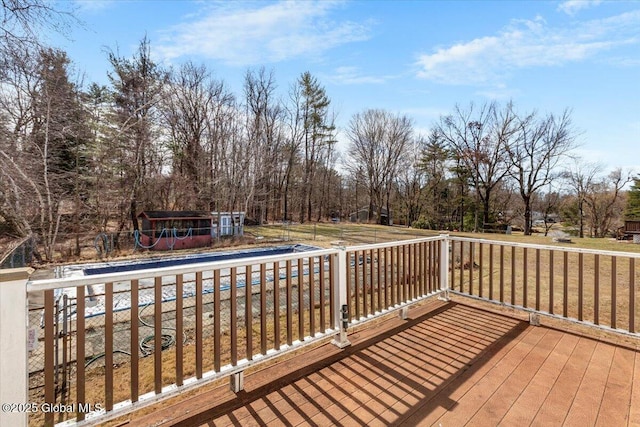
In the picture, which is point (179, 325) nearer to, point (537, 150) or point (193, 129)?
point (193, 129)

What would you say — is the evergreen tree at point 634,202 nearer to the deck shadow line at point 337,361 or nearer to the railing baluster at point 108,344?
the deck shadow line at point 337,361

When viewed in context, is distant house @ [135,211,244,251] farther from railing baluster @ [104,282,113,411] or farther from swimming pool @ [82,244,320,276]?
railing baluster @ [104,282,113,411]

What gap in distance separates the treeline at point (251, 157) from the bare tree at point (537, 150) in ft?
0.21

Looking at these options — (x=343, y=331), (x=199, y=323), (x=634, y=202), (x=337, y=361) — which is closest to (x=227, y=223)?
(x=343, y=331)

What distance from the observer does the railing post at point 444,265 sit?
11.7ft

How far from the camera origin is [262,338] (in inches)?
79.0

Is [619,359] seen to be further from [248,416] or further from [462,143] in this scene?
[462,143]

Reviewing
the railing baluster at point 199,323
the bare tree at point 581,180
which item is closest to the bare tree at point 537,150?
the bare tree at point 581,180

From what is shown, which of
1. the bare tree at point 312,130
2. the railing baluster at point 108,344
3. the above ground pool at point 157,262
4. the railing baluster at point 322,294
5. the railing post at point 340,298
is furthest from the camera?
the bare tree at point 312,130

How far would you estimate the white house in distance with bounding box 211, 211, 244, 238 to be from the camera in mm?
14195

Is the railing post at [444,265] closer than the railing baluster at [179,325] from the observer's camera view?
No

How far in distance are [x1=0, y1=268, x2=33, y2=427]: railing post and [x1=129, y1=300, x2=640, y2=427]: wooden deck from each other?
0.63 meters

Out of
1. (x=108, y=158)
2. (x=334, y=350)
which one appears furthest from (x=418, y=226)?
(x=334, y=350)

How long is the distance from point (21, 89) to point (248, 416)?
11449 mm
